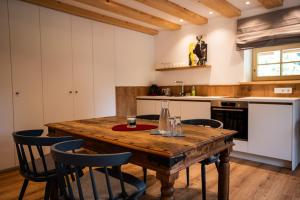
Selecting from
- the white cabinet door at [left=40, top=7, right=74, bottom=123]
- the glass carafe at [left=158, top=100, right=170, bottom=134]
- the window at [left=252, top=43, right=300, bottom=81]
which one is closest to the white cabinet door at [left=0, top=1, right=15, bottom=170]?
the white cabinet door at [left=40, top=7, right=74, bottom=123]

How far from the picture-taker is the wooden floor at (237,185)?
225 centimetres

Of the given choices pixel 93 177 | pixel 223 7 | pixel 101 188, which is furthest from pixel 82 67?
pixel 93 177

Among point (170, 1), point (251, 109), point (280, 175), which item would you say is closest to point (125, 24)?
point (170, 1)

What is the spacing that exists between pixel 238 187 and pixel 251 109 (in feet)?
3.93

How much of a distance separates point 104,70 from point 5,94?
167 centimetres

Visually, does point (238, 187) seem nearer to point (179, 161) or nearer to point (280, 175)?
point (280, 175)

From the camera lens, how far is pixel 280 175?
8.99ft

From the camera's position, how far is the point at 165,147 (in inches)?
51.3

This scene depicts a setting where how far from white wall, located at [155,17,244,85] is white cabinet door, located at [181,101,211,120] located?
2.23 ft

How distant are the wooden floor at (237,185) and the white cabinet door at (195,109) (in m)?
0.93

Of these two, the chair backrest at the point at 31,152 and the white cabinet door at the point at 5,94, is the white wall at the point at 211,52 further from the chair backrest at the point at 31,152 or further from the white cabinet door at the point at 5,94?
the chair backrest at the point at 31,152

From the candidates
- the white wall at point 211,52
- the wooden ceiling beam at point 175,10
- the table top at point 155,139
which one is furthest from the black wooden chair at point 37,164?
the white wall at point 211,52

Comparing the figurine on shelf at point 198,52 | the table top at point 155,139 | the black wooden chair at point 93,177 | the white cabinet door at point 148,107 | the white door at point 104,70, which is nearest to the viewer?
the black wooden chair at point 93,177

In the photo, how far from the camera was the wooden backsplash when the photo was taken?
137 inches
